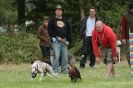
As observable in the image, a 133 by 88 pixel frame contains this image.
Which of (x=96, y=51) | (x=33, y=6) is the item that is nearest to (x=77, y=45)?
(x=33, y=6)

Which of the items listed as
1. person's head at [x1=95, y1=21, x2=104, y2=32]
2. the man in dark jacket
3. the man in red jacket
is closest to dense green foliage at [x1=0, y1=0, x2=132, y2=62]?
the man in dark jacket

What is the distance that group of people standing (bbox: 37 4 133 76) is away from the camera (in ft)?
47.4

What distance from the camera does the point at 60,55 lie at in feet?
A: 56.0

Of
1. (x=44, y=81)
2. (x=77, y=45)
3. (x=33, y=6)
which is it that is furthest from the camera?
(x=33, y=6)

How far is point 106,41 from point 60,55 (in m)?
2.90

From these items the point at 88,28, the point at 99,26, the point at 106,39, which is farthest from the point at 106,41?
the point at 88,28

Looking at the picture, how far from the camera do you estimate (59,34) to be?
16828mm

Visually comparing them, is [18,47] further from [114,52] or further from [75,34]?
[114,52]

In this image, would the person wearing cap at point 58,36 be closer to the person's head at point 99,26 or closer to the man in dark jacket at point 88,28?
the man in dark jacket at point 88,28

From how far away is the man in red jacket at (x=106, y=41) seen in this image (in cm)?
1434

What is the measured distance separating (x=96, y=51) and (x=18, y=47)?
34.0 ft

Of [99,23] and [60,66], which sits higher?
[99,23]

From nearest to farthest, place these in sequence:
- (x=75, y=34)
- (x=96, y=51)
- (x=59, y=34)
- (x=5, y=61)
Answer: (x=96, y=51), (x=59, y=34), (x=5, y=61), (x=75, y=34)

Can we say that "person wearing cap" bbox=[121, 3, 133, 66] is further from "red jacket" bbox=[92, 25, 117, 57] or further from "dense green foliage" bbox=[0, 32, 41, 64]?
"dense green foliage" bbox=[0, 32, 41, 64]
